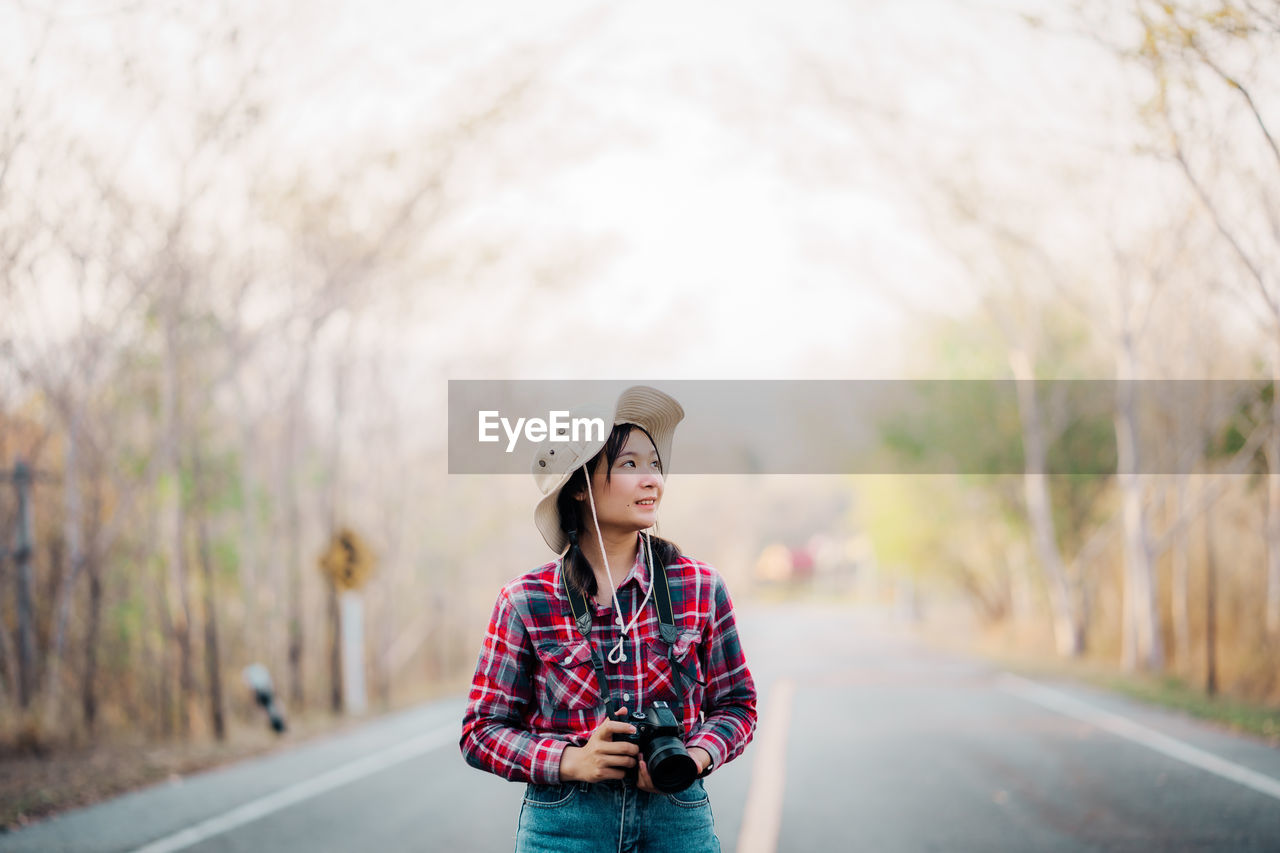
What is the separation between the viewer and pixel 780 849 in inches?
272

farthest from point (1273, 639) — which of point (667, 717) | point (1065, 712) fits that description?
point (667, 717)

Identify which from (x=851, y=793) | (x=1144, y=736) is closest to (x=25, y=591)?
(x=851, y=793)

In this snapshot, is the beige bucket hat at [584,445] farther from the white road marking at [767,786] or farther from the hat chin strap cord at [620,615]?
the white road marking at [767,786]

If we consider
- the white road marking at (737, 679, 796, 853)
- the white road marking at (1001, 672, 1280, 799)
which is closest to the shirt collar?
the white road marking at (737, 679, 796, 853)

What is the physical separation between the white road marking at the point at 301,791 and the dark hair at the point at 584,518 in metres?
5.23

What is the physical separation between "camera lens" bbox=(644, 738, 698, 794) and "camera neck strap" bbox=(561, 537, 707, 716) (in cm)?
19

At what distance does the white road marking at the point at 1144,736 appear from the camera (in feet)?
29.2

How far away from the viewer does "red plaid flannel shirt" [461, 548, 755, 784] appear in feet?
9.16

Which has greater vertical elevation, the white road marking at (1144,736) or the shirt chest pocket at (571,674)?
the shirt chest pocket at (571,674)

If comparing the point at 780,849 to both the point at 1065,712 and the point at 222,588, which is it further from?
the point at 222,588

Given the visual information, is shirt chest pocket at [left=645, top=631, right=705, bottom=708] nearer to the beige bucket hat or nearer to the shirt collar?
the shirt collar

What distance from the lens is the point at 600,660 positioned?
9.12ft

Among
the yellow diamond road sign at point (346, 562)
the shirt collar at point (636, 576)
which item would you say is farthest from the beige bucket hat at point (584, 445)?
the yellow diamond road sign at point (346, 562)

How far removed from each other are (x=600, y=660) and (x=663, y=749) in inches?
12.1
